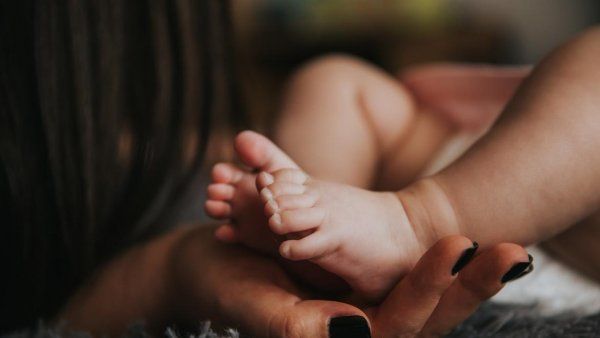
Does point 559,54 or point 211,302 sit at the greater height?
point 559,54

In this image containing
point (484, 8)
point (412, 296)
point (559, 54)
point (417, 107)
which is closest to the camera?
point (412, 296)

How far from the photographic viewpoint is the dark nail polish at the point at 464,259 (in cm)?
41

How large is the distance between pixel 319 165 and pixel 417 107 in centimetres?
21

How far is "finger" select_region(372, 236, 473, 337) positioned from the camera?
1.34 feet

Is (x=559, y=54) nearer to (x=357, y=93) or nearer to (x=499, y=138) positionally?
(x=499, y=138)

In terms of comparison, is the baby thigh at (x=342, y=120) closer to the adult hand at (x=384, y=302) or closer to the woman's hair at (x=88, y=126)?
the woman's hair at (x=88, y=126)

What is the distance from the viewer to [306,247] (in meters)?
0.42

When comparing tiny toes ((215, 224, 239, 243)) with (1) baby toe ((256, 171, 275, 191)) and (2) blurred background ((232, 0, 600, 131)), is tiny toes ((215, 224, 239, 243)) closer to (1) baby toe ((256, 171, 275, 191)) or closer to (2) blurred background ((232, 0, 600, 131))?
(1) baby toe ((256, 171, 275, 191))

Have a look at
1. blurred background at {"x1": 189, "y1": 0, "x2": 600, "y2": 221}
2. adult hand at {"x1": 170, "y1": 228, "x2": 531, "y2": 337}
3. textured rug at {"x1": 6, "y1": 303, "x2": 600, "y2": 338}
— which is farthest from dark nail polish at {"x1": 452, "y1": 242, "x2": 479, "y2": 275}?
blurred background at {"x1": 189, "y1": 0, "x2": 600, "y2": 221}

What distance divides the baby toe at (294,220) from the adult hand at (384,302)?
0.05 meters

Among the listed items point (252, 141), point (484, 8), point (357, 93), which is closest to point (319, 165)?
point (357, 93)

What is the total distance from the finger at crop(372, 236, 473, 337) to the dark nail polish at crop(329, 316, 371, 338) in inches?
1.0

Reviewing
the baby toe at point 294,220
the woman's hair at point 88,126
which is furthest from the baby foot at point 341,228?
the woman's hair at point 88,126

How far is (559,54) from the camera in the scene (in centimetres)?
54
